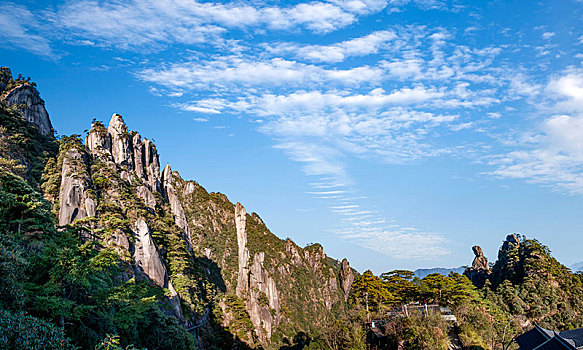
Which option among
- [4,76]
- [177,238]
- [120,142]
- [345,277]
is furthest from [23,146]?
[345,277]

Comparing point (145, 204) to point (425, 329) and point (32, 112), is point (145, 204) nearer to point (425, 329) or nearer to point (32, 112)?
point (32, 112)

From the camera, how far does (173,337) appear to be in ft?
119

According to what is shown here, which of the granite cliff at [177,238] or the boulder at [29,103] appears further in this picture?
the boulder at [29,103]

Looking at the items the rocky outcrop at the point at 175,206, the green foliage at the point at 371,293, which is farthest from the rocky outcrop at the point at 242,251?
the green foliage at the point at 371,293

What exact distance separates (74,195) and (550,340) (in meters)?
54.4

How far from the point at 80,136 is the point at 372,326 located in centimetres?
5587

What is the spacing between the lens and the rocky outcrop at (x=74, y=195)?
156 ft

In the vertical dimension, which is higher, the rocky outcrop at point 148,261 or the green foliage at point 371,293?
the rocky outcrop at point 148,261

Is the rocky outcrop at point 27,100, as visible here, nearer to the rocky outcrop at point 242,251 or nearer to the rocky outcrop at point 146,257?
the rocky outcrop at point 146,257

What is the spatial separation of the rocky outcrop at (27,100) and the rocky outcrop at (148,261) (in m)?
37.9

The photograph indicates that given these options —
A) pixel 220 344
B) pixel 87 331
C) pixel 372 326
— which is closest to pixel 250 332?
pixel 220 344

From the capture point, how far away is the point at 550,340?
34594mm

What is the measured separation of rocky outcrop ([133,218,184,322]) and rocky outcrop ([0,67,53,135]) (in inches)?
1492

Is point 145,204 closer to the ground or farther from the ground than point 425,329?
farther from the ground
